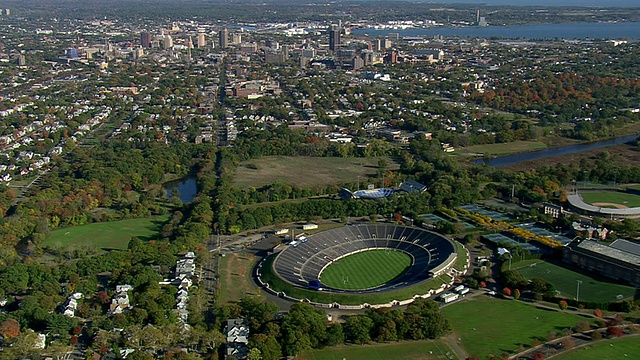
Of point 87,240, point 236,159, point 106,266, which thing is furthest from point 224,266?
point 236,159

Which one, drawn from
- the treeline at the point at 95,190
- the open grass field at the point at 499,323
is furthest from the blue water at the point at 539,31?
the open grass field at the point at 499,323

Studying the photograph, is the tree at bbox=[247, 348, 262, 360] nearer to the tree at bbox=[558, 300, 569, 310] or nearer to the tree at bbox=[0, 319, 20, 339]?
the tree at bbox=[0, 319, 20, 339]

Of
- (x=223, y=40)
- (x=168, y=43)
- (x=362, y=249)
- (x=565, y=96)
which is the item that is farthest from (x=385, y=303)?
(x=223, y=40)

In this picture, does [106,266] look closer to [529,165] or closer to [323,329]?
[323,329]

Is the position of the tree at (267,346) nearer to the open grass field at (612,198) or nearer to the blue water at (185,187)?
the blue water at (185,187)

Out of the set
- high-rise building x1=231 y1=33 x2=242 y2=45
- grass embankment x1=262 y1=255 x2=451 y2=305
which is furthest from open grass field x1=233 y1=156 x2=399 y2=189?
high-rise building x1=231 y1=33 x2=242 y2=45

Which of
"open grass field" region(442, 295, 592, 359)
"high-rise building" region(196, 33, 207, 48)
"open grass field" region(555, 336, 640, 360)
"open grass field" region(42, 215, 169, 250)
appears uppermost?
"high-rise building" region(196, 33, 207, 48)

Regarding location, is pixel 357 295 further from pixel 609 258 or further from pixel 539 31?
pixel 539 31
